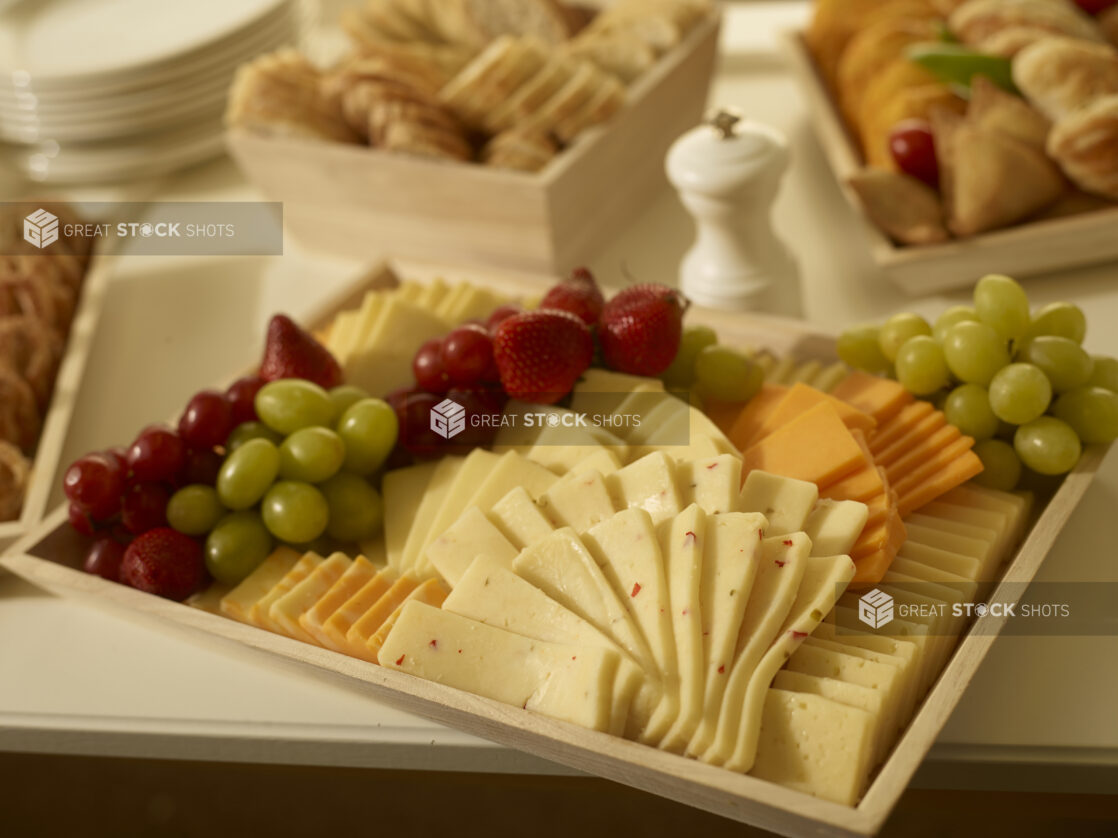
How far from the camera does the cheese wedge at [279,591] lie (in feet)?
3.11

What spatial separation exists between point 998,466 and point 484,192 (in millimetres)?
758

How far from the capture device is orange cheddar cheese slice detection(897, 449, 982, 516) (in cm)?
96

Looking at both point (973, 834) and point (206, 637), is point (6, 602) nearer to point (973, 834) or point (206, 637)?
point (206, 637)

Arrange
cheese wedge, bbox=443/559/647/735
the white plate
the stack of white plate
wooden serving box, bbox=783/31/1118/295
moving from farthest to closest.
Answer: the white plate
the stack of white plate
wooden serving box, bbox=783/31/1118/295
cheese wedge, bbox=443/559/647/735

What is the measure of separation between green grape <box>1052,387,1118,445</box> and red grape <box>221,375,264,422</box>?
2.70 ft

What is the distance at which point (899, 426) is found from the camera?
1.03 m

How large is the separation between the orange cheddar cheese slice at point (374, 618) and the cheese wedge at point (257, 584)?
0.43 ft

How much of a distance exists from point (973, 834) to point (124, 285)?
155 cm

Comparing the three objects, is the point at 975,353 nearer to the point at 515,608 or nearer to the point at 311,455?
the point at 515,608

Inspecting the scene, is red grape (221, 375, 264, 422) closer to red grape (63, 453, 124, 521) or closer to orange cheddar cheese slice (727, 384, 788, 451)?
red grape (63, 453, 124, 521)

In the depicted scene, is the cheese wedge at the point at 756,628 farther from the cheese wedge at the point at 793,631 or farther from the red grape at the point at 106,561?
the red grape at the point at 106,561

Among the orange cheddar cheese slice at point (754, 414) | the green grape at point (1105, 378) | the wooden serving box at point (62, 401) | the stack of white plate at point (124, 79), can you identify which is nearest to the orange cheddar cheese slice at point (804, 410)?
the orange cheddar cheese slice at point (754, 414)

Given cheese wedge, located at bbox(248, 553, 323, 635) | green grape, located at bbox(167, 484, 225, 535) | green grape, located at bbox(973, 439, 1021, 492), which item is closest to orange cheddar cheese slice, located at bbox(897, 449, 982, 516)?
green grape, located at bbox(973, 439, 1021, 492)

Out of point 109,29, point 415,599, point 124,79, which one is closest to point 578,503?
point 415,599
